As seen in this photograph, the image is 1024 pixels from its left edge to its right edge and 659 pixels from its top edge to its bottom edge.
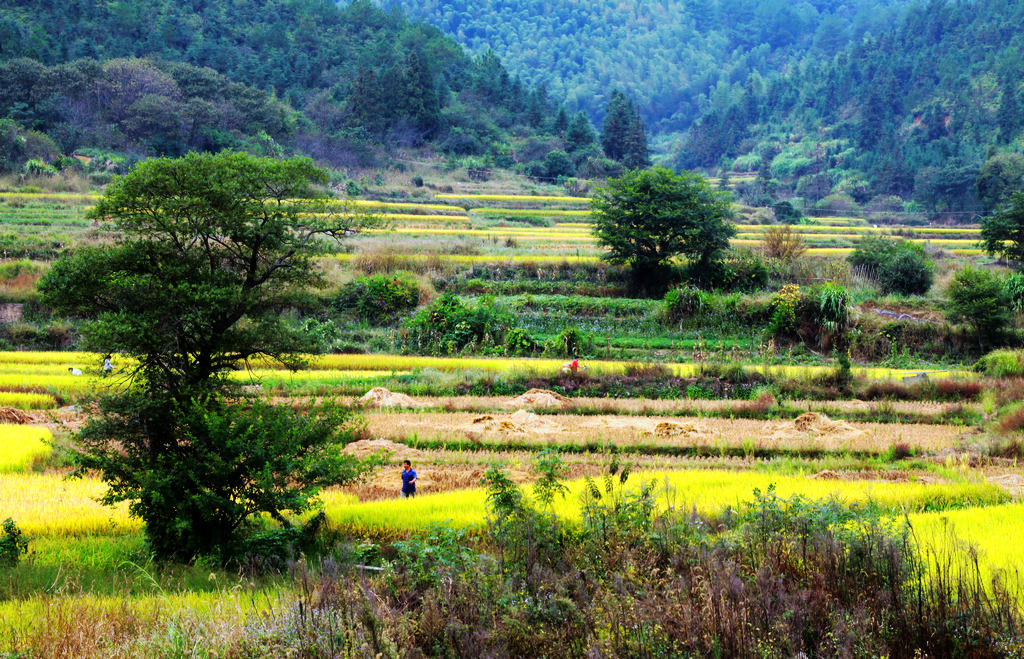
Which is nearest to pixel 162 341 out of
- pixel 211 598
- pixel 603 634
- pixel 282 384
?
pixel 211 598

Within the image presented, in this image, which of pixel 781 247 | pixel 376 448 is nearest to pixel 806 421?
pixel 376 448

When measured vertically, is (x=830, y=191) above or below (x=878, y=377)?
above

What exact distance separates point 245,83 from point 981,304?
6255cm

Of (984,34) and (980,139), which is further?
(984,34)

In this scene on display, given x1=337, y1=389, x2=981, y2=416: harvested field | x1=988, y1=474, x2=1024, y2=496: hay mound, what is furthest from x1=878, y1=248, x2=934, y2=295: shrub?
x1=988, y1=474, x2=1024, y2=496: hay mound

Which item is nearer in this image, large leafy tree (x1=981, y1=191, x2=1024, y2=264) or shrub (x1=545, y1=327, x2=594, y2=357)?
shrub (x1=545, y1=327, x2=594, y2=357)

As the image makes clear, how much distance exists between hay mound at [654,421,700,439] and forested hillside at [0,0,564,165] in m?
46.5

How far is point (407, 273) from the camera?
32688 millimetres

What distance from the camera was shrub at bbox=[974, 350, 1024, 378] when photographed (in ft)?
68.6

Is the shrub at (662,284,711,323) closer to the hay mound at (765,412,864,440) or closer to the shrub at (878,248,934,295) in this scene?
the shrub at (878,248,934,295)

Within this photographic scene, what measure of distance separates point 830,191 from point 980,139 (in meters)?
15.2

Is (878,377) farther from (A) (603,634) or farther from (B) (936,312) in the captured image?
(A) (603,634)

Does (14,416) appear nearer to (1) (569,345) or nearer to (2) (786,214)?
(1) (569,345)

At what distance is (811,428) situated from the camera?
55.2 ft
